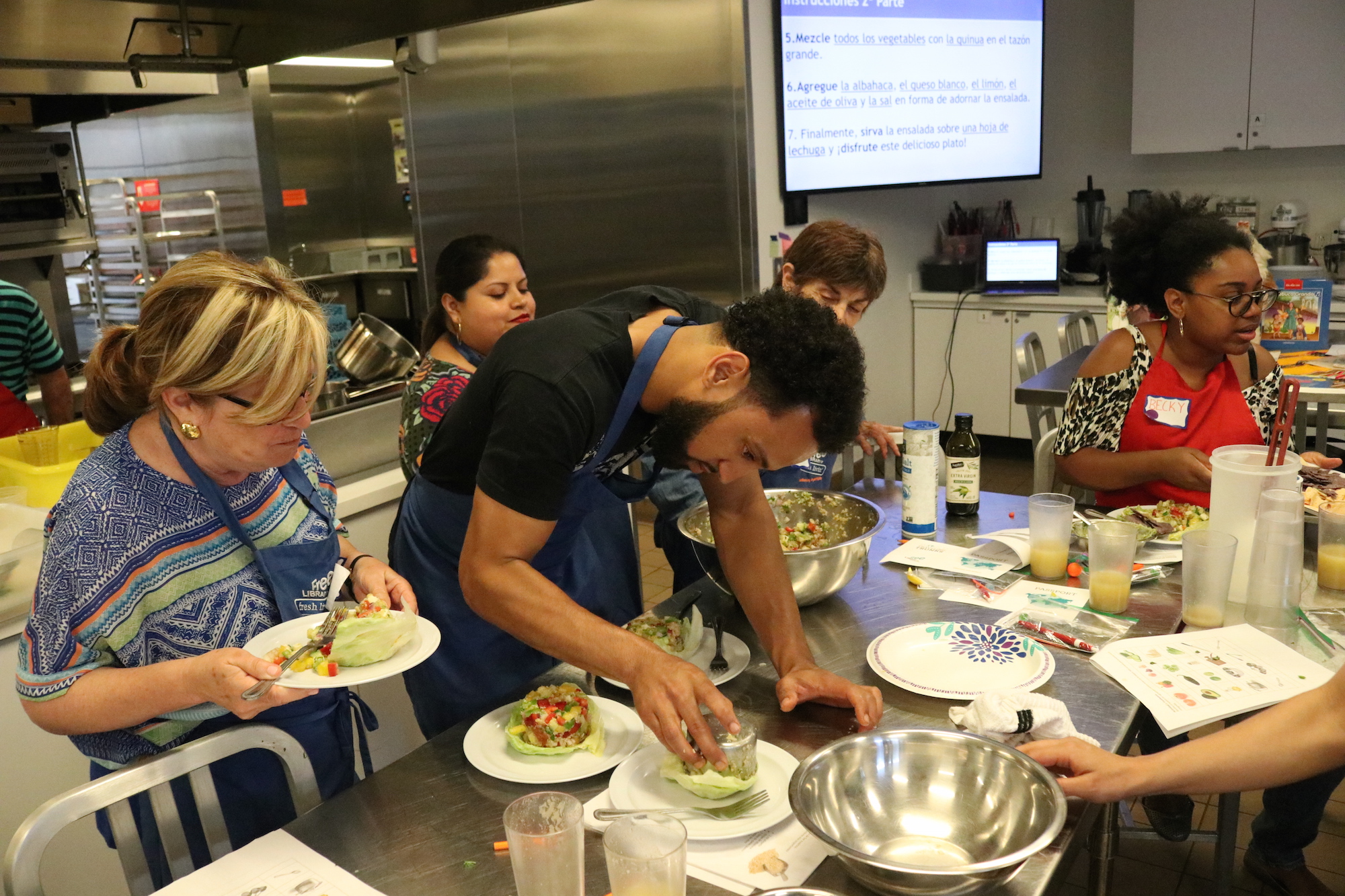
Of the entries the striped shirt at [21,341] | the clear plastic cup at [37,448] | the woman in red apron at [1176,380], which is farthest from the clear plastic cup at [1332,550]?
the striped shirt at [21,341]

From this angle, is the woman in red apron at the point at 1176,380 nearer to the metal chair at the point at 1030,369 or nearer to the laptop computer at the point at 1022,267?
the metal chair at the point at 1030,369

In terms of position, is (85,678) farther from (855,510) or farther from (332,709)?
(855,510)

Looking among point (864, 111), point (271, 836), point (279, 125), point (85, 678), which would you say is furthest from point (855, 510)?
point (279, 125)

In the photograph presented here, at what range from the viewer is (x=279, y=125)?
279 inches

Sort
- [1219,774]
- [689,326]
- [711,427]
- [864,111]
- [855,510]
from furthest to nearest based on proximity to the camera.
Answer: [864,111] < [855,510] < [689,326] < [711,427] < [1219,774]

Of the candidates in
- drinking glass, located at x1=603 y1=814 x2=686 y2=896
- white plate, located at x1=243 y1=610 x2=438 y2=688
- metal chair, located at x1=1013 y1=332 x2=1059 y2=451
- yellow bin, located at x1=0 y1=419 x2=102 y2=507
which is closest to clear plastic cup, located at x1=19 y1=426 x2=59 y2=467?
yellow bin, located at x1=0 y1=419 x2=102 y2=507

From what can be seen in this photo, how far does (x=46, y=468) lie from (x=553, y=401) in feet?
5.49

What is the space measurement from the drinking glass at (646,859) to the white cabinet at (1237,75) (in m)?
5.96

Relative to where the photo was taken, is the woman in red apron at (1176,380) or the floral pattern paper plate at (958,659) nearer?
the floral pattern paper plate at (958,659)

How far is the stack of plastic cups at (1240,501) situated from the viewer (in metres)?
1.93

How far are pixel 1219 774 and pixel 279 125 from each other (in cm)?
716

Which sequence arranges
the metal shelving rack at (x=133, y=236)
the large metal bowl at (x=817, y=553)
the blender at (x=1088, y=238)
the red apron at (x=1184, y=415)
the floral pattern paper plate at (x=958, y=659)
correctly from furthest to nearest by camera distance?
the metal shelving rack at (x=133, y=236)
the blender at (x=1088, y=238)
the red apron at (x=1184, y=415)
the large metal bowl at (x=817, y=553)
the floral pattern paper plate at (x=958, y=659)

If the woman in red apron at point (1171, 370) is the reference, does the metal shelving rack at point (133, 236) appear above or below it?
above

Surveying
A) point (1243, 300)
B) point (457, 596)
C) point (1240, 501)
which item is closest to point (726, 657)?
point (457, 596)
